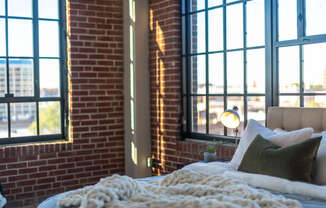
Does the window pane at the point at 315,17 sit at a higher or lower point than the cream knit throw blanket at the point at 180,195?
higher

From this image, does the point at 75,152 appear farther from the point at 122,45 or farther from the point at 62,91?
the point at 122,45

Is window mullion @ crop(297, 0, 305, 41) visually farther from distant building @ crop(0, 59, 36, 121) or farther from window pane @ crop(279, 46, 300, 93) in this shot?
distant building @ crop(0, 59, 36, 121)

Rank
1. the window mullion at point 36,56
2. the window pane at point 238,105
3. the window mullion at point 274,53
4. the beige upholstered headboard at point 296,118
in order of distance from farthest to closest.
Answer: the window mullion at point 36,56 < the window pane at point 238,105 < the window mullion at point 274,53 < the beige upholstered headboard at point 296,118

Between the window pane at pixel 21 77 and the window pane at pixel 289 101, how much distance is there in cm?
292

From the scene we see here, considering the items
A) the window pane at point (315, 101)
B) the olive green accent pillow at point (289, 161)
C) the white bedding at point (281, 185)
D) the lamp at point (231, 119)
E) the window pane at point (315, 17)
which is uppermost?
the window pane at point (315, 17)

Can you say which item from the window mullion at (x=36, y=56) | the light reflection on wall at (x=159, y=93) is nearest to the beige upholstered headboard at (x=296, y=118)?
the light reflection on wall at (x=159, y=93)

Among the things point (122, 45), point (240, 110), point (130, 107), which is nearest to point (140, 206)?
point (240, 110)

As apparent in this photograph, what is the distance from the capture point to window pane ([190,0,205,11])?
181 inches

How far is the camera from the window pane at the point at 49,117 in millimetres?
4852

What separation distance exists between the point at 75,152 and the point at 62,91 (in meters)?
0.79

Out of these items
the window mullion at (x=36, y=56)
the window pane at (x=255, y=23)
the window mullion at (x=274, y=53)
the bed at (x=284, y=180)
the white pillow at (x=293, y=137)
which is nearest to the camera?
the bed at (x=284, y=180)

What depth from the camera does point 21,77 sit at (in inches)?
186

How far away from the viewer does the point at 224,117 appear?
12.1 feet

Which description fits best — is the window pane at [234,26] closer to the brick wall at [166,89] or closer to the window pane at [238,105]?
the window pane at [238,105]
